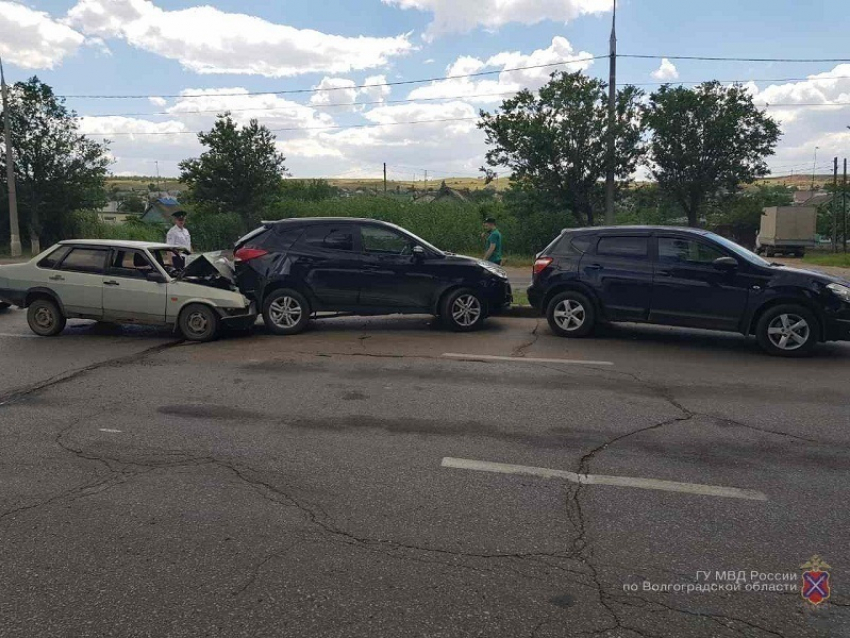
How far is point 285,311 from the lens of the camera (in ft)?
34.3

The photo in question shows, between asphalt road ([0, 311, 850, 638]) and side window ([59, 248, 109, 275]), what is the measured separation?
2.34 m

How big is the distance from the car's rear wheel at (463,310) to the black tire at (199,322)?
3323 mm

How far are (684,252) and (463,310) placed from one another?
3.22 m

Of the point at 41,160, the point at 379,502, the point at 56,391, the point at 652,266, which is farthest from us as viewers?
the point at 41,160

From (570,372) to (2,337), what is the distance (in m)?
8.16

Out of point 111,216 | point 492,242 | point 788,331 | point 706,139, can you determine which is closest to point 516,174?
point 706,139

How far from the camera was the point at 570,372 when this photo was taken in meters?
7.92

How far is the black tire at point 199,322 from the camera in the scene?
9914 mm

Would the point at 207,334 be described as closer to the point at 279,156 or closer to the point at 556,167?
the point at 556,167

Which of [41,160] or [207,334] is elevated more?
[41,160]

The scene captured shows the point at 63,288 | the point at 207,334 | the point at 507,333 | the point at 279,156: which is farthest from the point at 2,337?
the point at 279,156

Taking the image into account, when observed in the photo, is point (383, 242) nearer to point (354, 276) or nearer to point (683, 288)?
point (354, 276)

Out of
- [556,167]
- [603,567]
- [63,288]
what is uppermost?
[556,167]

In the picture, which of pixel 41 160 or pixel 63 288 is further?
pixel 41 160
